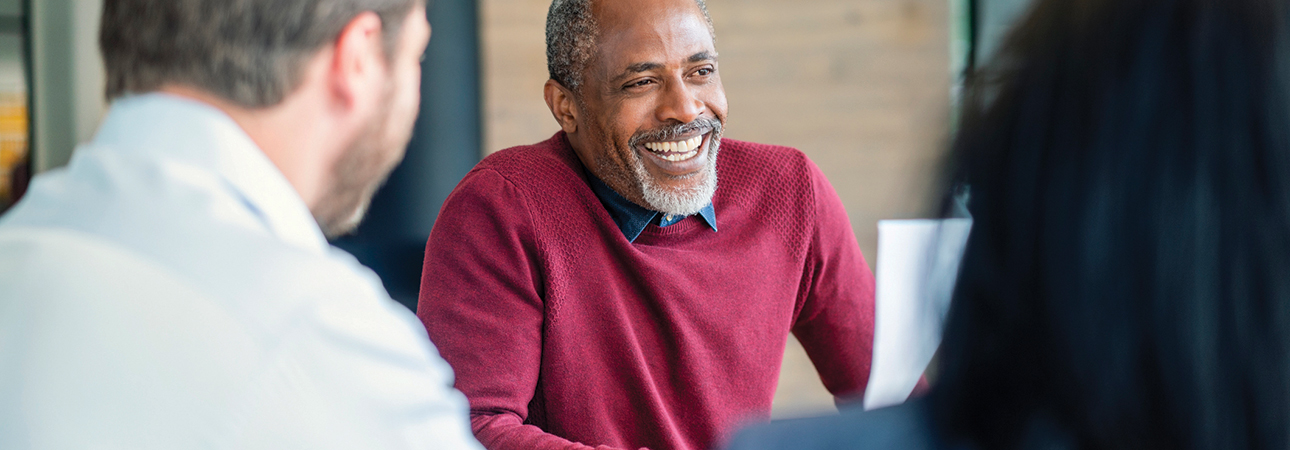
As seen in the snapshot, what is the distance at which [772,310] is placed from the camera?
4.96ft

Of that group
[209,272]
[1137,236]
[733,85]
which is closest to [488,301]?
[209,272]

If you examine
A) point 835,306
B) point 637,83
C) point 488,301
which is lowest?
point 835,306

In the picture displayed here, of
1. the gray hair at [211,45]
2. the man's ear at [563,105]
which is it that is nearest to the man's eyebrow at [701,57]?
the man's ear at [563,105]

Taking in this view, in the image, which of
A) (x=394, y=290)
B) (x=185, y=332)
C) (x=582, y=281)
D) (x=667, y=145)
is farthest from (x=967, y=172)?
(x=394, y=290)

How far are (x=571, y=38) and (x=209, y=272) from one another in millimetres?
1027

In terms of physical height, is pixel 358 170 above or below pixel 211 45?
below

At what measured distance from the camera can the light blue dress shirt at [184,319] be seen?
552mm

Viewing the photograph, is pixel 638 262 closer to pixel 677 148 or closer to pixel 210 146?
pixel 677 148

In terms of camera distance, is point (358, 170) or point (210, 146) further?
point (358, 170)

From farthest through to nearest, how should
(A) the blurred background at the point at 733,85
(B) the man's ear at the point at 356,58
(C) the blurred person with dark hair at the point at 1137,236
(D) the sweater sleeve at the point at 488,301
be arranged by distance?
(A) the blurred background at the point at 733,85 → (D) the sweater sleeve at the point at 488,301 → (B) the man's ear at the point at 356,58 → (C) the blurred person with dark hair at the point at 1137,236

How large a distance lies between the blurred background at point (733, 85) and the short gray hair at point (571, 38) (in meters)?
1.17

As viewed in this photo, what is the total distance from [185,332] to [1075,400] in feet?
1.70

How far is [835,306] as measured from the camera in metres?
1.58

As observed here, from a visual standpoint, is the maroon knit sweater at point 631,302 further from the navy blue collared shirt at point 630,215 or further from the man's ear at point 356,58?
the man's ear at point 356,58
